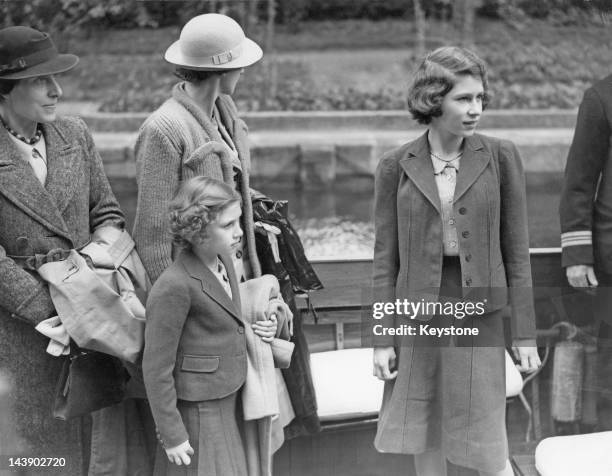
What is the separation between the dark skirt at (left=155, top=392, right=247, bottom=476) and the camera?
231 cm

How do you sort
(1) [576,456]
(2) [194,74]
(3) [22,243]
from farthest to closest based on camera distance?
(1) [576,456] → (2) [194,74] → (3) [22,243]

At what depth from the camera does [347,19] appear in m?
11.0

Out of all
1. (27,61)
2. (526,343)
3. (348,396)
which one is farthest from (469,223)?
(27,61)

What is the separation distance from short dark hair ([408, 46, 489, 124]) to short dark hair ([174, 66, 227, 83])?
0.52 meters

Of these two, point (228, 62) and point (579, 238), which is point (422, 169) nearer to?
point (228, 62)

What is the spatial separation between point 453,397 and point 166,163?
37.2 inches

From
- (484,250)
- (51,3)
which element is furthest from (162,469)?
(51,3)

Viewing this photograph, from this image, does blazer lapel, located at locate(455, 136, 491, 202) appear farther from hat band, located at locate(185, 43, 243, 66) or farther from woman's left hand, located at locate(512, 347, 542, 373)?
hat band, located at locate(185, 43, 243, 66)

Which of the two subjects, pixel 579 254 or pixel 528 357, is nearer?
pixel 528 357

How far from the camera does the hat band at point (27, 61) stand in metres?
2.32

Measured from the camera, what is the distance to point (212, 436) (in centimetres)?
231

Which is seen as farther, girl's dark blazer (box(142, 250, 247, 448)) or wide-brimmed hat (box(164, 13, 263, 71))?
wide-brimmed hat (box(164, 13, 263, 71))

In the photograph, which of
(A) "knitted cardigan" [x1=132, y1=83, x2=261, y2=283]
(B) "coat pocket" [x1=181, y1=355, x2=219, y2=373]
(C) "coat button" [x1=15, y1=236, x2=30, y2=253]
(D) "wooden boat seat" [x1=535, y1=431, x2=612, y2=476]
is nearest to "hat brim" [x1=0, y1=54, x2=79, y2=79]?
(A) "knitted cardigan" [x1=132, y1=83, x2=261, y2=283]

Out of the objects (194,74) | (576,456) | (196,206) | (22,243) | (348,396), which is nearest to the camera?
(196,206)
